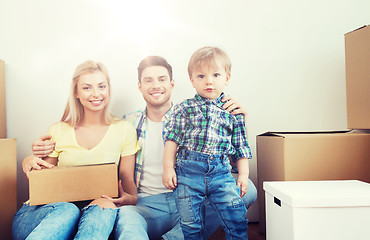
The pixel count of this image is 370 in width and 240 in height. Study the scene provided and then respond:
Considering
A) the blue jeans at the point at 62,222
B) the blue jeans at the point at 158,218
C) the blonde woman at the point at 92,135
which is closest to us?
the blue jeans at the point at 62,222

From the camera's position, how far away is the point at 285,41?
1.42 m

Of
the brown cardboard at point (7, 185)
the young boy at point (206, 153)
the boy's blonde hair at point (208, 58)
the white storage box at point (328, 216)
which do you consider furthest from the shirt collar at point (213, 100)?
the brown cardboard at point (7, 185)

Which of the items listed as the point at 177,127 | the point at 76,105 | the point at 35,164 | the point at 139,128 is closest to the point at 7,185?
the point at 35,164

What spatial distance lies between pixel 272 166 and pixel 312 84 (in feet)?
1.69

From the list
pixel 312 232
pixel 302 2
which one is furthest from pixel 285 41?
pixel 312 232

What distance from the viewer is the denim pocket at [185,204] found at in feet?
3.21

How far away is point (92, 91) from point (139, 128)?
0.26 metres

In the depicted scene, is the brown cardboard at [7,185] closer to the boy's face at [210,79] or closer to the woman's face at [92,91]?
the woman's face at [92,91]

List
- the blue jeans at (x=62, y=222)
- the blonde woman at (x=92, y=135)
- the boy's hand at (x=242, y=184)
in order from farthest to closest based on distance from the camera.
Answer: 1. the blonde woman at (x=92, y=135)
2. the boy's hand at (x=242, y=184)
3. the blue jeans at (x=62, y=222)

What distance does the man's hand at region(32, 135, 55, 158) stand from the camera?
1.19 m

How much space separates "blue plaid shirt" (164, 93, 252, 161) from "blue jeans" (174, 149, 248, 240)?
4cm

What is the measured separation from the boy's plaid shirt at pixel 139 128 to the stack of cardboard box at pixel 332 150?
508 millimetres

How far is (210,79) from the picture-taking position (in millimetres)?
1101

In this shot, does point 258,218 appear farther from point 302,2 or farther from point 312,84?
point 302,2
